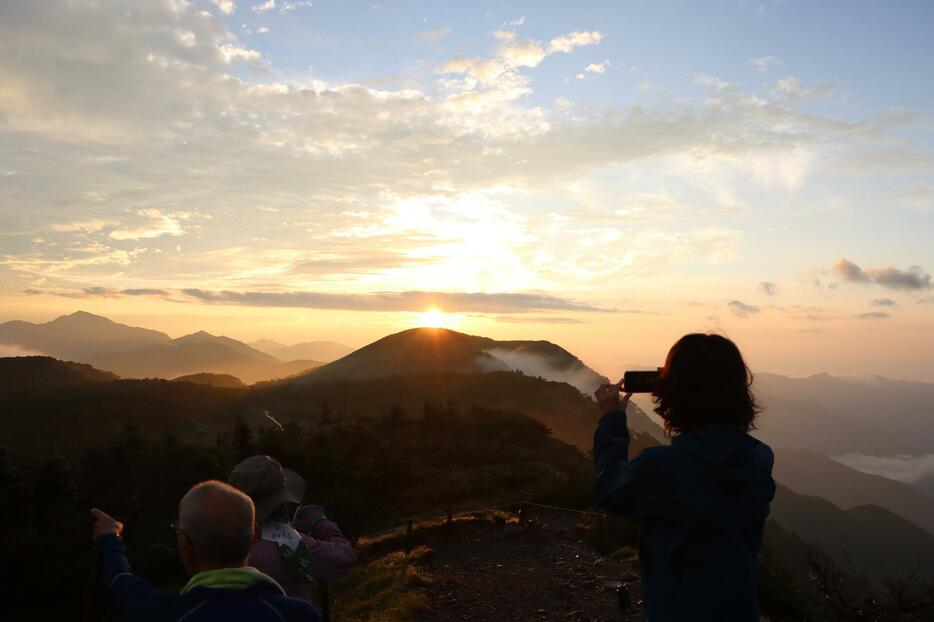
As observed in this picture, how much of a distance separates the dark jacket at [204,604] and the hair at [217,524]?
15cm

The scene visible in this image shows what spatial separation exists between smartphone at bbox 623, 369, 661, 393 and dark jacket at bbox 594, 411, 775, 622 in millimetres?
366

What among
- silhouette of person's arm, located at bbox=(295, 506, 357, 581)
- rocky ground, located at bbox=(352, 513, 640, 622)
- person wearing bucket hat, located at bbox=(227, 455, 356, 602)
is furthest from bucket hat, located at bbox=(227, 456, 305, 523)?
rocky ground, located at bbox=(352, 513, 640, 622)

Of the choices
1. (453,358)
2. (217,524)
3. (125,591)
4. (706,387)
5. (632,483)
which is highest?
(706,387)

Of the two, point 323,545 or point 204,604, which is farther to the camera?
point 323,545

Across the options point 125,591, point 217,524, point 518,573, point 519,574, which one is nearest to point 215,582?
point 217,524

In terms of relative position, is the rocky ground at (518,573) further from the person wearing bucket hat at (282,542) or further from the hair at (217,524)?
the hair at (217,524)

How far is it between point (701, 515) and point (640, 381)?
2.48 ft

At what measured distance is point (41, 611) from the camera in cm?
2045

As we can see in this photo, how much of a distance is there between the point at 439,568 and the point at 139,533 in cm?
2018

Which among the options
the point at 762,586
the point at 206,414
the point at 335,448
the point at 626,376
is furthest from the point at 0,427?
the point at 626,376

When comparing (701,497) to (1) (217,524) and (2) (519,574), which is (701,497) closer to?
(1) (217,524)

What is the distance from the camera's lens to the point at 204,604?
2.42m

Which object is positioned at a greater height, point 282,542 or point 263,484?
point 263,484

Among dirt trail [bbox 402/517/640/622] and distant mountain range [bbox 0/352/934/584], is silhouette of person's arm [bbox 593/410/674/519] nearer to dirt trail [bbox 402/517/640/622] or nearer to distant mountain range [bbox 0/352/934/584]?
dirt trail [bbox 402/517/640/622]
